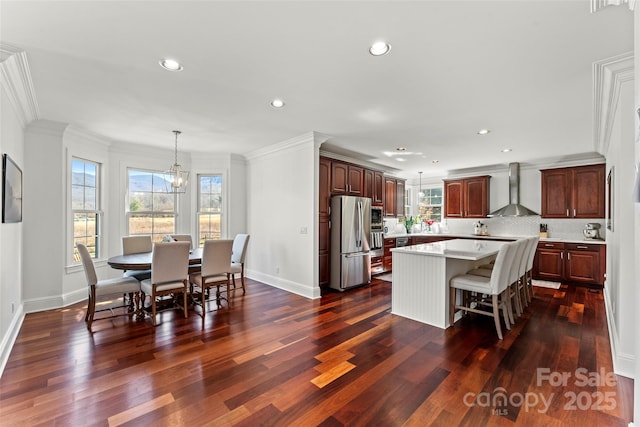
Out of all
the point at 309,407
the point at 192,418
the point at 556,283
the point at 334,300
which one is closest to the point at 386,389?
the point at 309,407

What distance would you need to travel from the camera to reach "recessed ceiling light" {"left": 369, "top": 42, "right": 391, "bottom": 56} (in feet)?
6.73

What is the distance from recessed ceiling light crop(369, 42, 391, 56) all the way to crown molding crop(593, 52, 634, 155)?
5.52 feet

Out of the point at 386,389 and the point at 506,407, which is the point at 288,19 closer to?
the point at 386,389

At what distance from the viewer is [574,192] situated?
18.7 feet

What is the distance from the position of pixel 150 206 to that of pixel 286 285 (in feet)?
9.68

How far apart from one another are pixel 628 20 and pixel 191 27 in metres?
2.75

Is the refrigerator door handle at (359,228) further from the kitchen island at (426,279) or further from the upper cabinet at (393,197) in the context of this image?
the upper cabinet at (393,197)

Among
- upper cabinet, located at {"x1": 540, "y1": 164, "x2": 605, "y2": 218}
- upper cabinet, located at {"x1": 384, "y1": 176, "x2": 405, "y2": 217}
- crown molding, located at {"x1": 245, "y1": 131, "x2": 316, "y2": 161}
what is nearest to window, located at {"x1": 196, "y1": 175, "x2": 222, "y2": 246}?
crown molding, located at {"x1": 245, "y1": 131, "x2": 316, "y2": 161}

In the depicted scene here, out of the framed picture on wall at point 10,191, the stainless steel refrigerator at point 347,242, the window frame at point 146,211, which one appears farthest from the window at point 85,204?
the stainless steel refrigerator at point 347,242

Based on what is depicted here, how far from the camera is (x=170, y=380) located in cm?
225

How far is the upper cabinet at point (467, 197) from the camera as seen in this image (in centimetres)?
692

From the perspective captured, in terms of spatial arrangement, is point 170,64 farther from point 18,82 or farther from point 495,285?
point 495,285

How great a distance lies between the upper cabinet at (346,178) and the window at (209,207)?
241cm

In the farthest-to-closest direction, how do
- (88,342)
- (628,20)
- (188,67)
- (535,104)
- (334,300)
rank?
(334,300) → (535,104) → (88,342) → (188,67) → (628,20)
